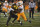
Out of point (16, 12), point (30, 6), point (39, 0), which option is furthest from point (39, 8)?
point (16, 12)

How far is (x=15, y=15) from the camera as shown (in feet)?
21.4

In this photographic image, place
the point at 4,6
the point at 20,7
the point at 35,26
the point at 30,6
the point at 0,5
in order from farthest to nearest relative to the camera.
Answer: the point at 0,5 → the point at 4,6 → the point at 30,6 → the point at 20,7 → the point at 35,26

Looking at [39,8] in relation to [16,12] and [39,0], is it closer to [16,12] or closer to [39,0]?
[39,0]

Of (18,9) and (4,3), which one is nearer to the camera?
(18,9)

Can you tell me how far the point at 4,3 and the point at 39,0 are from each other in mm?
4510

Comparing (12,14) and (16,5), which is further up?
(16,5)

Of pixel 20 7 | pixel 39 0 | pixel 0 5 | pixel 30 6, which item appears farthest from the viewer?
pixel 39 0

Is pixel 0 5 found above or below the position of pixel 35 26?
above

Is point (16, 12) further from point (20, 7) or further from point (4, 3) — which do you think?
point (4, 3)

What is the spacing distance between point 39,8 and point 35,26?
252 inches

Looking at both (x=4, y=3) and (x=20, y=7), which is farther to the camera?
(x=4, y=3)

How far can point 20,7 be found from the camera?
265 inches

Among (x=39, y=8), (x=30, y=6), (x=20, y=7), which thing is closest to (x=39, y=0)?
(x=39, y=8)

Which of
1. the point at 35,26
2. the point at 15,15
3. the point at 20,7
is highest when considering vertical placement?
the point at 20,7
